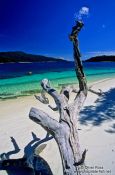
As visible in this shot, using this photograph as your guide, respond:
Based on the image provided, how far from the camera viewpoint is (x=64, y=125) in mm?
4551

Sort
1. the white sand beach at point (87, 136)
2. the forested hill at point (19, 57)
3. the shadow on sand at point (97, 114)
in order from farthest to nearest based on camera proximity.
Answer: the forested hill at point (19, 57)
the shadow on sand at point (97, 114)
the white sand beach at point (87, 136)

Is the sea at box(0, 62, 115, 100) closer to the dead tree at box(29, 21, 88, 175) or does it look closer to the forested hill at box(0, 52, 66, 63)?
the dead tree at box(29, 21, 88, 175)

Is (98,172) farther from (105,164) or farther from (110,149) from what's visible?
(110,149)

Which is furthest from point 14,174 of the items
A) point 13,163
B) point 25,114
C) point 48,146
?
point 25,114

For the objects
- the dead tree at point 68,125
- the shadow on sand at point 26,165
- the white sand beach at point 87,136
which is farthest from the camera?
the white sand beach at point 87,136

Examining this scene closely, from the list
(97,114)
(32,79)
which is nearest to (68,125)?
(97,114)

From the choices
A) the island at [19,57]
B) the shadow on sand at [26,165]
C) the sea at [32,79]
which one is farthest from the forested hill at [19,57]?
the shadow on sand at [26,165]

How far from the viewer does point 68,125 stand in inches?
Result: 182

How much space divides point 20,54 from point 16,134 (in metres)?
158

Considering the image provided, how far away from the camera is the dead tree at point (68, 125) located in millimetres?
4094

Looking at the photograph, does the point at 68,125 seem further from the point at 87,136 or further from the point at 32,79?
the point at 32,79

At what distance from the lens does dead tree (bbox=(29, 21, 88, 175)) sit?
4094 millimetres

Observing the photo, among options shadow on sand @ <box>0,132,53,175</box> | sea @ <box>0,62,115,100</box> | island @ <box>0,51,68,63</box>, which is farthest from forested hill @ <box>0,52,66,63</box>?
shadow on sand @ <box>0,132,53,175</box>

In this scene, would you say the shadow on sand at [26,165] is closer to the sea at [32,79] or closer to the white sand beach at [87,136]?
the white sand beach at [87,136]
